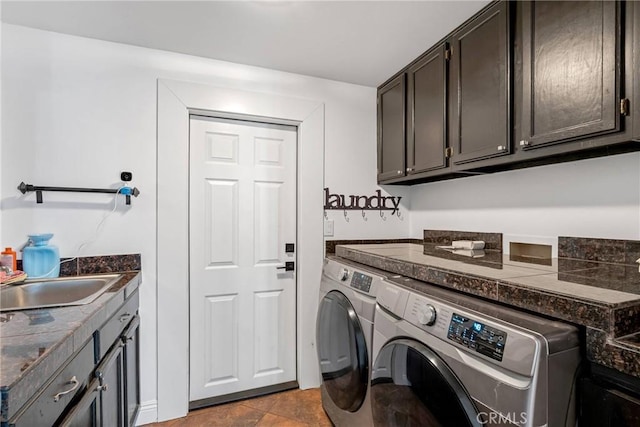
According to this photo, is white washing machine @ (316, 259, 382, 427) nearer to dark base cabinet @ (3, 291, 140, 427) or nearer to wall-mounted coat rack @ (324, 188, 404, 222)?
wall-mounted coat rack @ (324, 188, 404, 222)

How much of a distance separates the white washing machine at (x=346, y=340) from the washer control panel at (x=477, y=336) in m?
0.48

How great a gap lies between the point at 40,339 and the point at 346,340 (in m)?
1.17

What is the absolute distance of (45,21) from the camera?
65.2 inches

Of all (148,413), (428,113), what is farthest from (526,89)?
(148,413)

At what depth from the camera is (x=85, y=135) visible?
5.90 ft

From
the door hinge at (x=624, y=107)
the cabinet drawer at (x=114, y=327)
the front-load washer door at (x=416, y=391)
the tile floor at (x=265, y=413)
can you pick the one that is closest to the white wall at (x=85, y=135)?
the cabinet drawer at (x=114, y=327)

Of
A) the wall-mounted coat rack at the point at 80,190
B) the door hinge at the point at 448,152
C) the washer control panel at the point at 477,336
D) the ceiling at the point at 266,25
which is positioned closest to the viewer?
the washer control panel at the point at 477,336

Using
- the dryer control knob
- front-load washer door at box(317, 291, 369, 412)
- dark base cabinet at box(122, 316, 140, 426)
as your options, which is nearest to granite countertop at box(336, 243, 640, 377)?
the dryer control knob

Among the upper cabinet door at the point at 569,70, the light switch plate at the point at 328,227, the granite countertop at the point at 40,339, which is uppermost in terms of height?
the upper cabinet door at the point at 569,70

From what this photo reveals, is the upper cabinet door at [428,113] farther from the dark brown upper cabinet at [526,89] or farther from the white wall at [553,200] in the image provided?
the white wall at [553,200]

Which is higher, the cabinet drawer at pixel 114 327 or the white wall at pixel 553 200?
the white wall at pixel 553 200

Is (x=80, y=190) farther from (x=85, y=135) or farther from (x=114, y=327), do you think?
(x=114, y=327)

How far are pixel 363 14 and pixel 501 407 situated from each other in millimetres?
1725

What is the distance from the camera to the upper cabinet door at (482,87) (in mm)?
1438
